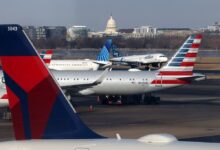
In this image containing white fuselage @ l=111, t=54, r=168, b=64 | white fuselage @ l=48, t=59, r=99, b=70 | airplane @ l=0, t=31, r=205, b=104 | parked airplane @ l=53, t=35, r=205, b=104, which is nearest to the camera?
airplane @ l=0, t=31, r=205, b=104

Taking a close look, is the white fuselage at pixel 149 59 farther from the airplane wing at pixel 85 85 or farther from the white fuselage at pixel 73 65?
the airplane wing at pixel 85 85

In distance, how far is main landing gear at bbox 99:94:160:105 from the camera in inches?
1932

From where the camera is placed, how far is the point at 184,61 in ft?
162

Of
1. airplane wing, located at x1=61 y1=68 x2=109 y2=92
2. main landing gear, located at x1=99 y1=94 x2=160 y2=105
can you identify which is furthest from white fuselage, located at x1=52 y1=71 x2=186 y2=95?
main landing gear, located at x1=99 y1=94 x2=160 y2=105

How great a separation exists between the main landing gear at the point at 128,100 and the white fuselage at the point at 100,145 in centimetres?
3819

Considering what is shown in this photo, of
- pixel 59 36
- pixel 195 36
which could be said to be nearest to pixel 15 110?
pixel 195 36

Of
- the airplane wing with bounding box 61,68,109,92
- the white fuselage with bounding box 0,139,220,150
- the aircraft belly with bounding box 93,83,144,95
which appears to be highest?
the white fuselage with bounding box 0,139,220,150

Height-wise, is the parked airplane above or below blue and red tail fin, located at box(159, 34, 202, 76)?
below

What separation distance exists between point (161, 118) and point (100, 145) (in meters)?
28.6

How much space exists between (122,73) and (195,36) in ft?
21.3

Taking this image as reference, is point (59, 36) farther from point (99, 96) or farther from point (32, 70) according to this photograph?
point (32, 70)

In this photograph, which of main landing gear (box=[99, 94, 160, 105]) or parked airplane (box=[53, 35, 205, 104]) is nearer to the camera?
parked airplane (box=[53, 35, 205, 104])

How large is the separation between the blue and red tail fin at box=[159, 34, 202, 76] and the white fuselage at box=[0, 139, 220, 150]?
1503 inches

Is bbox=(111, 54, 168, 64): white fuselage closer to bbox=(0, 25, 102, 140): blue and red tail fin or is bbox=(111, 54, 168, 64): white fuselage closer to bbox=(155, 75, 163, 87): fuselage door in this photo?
bbox=(155, 75, 163, 87): fuselage door
